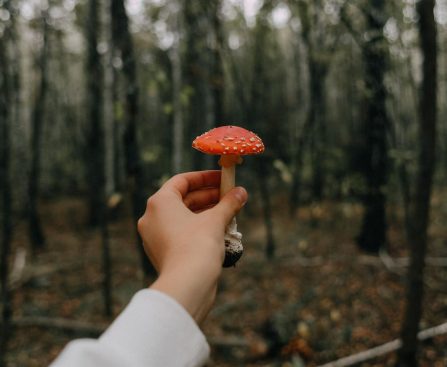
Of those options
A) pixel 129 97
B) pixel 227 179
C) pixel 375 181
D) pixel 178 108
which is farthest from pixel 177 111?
pixel 375 181

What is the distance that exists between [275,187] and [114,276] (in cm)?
1100

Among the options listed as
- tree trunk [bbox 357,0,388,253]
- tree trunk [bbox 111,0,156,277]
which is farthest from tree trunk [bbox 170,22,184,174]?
tree trunk [bbox 357,0,388,253]

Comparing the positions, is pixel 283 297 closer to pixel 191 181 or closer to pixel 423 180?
pixel 423 180

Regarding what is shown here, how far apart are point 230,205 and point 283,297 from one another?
6065 mm

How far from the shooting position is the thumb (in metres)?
1.55

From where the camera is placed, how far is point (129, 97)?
4684mm

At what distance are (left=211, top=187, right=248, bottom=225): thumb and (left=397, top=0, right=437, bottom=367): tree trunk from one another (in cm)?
266

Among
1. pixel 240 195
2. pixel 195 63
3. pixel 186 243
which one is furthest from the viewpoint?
pixel 195 63

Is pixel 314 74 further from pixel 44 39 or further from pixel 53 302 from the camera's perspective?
pixel 53 302

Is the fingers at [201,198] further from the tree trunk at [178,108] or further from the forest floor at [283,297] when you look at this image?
the tree trunk at [178,108]

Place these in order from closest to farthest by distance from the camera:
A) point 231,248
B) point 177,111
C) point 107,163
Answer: point 231,248
point 177,111
point 107,163

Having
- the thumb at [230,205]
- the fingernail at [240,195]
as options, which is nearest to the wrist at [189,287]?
the thumb at [230,205]

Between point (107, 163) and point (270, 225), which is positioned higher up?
point (107, 163)

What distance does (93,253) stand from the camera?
10672 mm
